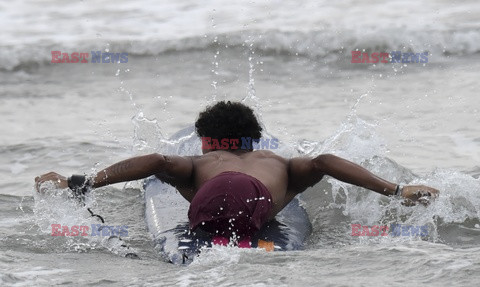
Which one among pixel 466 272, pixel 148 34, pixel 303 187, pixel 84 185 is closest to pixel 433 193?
A: pixel 303 187

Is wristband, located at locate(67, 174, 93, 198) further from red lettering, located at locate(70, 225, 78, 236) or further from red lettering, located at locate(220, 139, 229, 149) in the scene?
red lettering, located at locate(220, 139, 229, 149)

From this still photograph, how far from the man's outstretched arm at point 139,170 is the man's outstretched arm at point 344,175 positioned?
2.14 feet

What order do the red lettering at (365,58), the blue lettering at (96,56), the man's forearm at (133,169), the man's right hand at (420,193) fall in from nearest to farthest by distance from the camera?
1. the man's right hand at (420,193)
2. the man's forearm at (133,169)
3. the red lettering at (365,58)
4. the blue lettering at (96,56)

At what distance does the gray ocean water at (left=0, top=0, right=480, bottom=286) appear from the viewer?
4.79 m

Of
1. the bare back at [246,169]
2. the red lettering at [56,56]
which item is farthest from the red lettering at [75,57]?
the bare back at [246,169]

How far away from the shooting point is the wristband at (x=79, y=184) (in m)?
5.69

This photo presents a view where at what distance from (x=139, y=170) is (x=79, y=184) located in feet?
1.21

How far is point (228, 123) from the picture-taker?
19.3ft

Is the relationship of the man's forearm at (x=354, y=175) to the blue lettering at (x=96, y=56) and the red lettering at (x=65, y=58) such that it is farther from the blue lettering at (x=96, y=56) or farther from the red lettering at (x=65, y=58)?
the red lettering at (x=65, y=58)

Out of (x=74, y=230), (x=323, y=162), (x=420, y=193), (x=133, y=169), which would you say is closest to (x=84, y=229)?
(x=74, y=230)

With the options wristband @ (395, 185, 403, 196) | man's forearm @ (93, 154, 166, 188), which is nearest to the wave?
wristband @ (395, 185, 403, 196)

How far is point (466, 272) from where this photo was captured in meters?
4.34

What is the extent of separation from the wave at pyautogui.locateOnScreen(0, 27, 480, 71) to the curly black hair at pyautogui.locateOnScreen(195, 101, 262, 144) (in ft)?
19.7

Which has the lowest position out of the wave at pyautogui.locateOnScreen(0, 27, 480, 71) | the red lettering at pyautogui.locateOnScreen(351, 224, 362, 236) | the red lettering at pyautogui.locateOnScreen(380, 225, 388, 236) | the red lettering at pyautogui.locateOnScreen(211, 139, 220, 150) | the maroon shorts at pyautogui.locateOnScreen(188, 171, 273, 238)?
the red lettering at pyautogui.locateOnScreen(351, 224, 362, 236)
